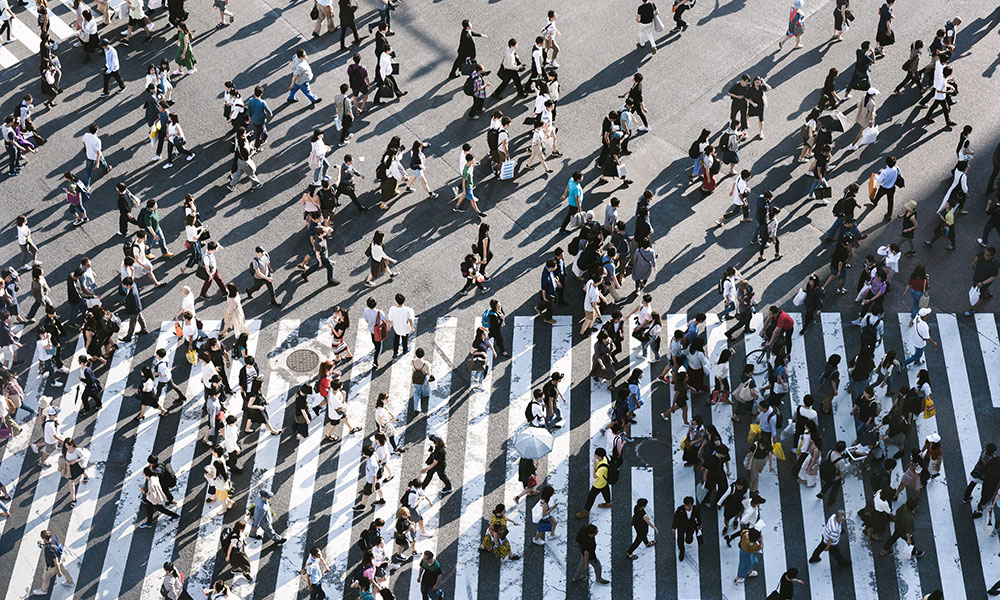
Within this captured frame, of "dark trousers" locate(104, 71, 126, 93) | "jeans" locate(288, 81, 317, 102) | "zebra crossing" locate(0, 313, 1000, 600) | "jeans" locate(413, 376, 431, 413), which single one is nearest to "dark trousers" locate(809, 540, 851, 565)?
"zebra crossing" locate(0, 313, 1000, 600)

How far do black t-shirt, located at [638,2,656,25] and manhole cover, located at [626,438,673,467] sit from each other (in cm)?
1413

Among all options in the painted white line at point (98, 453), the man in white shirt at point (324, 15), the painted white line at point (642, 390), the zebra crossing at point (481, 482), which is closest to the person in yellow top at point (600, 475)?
the zebra crossing at point (481, 482)

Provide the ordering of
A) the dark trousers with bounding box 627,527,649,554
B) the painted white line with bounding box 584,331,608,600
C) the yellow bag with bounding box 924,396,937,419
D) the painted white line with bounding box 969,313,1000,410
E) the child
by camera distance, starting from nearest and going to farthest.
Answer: the dark trousers with bounding box 627,527,649,554
the painted white line with bounding box 584,331,608,600
the yellow bag with bounding box 924,396,937,419
the child
the painted white line with bounding box 969,313,1000,410

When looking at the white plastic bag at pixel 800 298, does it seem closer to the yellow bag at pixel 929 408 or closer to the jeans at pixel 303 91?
the yellow bag at pixel 929 408

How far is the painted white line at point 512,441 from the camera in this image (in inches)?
912

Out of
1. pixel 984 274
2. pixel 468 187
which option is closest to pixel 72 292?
pixel 468 187

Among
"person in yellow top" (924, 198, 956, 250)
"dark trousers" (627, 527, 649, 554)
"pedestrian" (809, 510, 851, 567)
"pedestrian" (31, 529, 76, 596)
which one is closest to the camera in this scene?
"pedestrian" (809, 510, 851, 567)

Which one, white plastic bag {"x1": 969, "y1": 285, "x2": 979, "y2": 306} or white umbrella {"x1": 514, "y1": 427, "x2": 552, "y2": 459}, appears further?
white plastic bag {"x1": 969, "y1": 285, "x2": 979, "y2": 306}

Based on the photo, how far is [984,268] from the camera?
26703 mm

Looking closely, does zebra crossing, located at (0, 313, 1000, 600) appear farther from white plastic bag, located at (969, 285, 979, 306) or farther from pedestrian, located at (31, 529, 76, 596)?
white plastic bag, located at (969, 285, 979, 306)

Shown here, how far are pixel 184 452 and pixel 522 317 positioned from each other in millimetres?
7900

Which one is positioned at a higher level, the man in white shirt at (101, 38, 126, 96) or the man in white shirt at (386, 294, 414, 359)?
the man in white shirt at (101, 38, 126, 96)

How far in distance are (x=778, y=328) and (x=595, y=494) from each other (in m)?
5.54

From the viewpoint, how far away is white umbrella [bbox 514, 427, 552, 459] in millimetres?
23281
